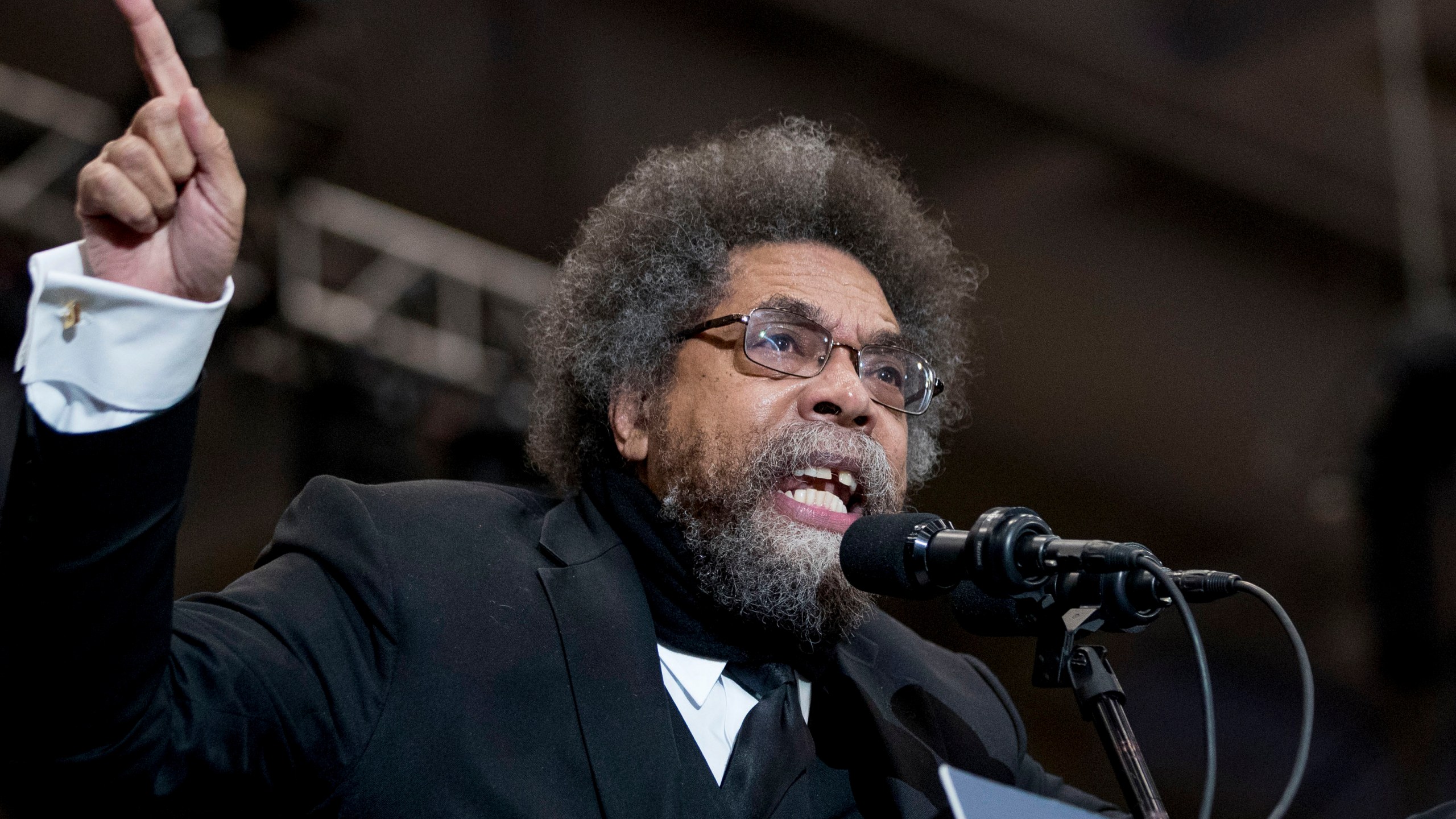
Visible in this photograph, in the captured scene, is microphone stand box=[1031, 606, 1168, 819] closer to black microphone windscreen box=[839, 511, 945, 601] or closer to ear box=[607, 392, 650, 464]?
black microphone windscreen box=[839, 511, 945, 601]

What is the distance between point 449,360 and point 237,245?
5.16 m

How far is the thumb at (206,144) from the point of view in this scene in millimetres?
1362

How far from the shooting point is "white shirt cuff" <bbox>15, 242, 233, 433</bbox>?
49.3 inches

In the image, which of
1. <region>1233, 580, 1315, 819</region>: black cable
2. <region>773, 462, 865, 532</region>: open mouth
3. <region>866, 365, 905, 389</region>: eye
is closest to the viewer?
<region>1233, 580, 1315, 819</region>: black cable

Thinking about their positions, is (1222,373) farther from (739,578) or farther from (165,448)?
(165,448)

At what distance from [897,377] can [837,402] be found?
0.88 feet

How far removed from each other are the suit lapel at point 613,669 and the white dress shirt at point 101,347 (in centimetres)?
77

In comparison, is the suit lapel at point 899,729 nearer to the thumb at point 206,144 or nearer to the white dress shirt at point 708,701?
the white dress shirt at point 708,701

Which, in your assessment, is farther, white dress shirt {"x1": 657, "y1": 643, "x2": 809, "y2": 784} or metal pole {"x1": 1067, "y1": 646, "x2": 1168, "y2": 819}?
white dress shirt {"x1": 657, "y1": 643, "x2": 809, "y2": 784}

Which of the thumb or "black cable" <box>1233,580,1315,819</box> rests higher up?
the thumb

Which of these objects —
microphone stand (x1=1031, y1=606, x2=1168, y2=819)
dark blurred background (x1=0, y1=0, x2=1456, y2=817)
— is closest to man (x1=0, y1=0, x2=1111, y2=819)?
microphone stand (x1=1031, y1=606, x2=1168, y2=819)

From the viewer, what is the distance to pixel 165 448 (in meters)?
1.28

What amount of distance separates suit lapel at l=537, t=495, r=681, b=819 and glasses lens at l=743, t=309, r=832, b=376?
0.45 meters

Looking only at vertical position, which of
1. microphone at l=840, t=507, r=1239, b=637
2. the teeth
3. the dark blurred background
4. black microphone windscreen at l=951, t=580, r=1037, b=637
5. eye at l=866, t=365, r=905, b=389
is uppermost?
the dark blurred background
